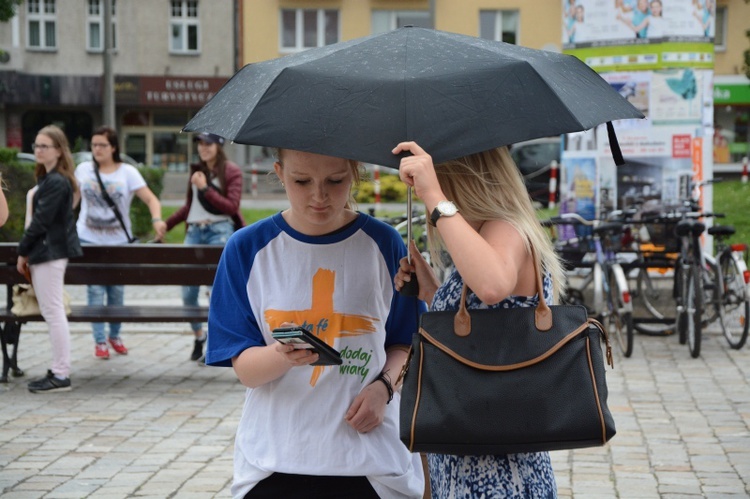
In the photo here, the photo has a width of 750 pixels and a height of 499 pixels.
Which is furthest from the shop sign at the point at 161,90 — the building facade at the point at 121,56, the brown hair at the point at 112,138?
the brown hair at the point at 112,138

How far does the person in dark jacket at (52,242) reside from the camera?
811cm

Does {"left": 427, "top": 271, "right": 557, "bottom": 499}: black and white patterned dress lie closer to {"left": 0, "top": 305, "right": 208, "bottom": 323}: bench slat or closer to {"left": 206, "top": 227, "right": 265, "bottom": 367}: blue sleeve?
{"left": 206, "top": 227, "right": 265, "bottom": 367}: blue sleeve

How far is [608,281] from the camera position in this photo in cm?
1002

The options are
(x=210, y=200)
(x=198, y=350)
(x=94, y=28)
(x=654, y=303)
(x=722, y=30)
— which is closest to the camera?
(x=198, y=350)

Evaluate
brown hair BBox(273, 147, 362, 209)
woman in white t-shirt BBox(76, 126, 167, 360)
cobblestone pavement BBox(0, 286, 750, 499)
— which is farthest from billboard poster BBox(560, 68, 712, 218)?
brown hair BBox(273, 147, 362, 209)

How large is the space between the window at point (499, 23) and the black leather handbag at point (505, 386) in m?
39.2

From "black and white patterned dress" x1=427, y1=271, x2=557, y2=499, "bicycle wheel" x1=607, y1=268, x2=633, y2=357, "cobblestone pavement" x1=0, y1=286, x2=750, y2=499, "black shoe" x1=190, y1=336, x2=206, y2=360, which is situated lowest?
"cobblestone pavement" x1=0, y1=286, x2=750, y2=499

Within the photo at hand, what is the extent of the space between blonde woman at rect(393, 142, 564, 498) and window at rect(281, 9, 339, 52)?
39.5m

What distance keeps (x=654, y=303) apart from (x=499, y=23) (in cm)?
3145

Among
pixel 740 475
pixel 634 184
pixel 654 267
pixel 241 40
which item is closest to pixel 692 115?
pixel 634 184

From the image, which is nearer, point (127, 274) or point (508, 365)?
point (508, 365)

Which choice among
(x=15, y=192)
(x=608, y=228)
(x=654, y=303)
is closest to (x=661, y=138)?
(x=654, y=303)

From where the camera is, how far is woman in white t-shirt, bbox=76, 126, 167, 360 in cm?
960

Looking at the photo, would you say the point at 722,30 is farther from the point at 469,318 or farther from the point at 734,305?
the point at 469,318
